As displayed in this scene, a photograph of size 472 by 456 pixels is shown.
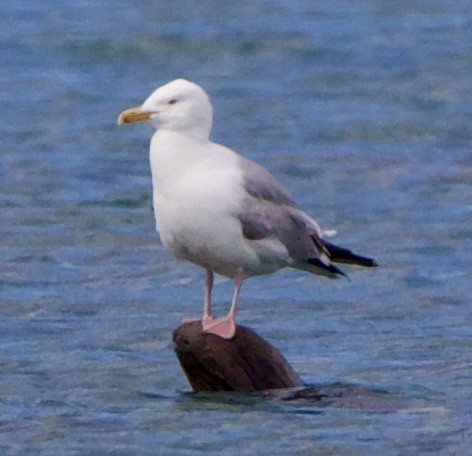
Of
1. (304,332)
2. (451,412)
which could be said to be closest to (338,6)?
(304,332)

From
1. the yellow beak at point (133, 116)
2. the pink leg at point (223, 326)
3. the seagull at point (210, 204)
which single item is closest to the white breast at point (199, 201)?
the seagull at point (210, 204)

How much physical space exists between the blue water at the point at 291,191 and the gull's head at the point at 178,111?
1376 mm

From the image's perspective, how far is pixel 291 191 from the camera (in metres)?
16.9

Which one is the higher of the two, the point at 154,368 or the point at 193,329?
the point at 193,329

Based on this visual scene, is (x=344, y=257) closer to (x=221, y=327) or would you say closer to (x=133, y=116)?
Answer: (x=221, y=327)

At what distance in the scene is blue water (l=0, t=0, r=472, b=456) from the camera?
9.78 meters

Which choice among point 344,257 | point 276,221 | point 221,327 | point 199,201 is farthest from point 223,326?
point 344,257

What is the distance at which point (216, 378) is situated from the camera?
31.6 feet

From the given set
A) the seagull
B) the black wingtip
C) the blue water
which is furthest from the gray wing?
the blue water

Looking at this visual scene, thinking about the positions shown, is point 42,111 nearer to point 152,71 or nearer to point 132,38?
point 152,71

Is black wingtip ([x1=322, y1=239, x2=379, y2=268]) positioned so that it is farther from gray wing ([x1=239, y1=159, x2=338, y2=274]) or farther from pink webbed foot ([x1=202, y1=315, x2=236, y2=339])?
pink webbed foot ([x1=202, y1=315, x2=236, y2=339])

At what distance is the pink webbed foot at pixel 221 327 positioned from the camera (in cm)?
959

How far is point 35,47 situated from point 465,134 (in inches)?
297

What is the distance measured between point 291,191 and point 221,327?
289 inches
